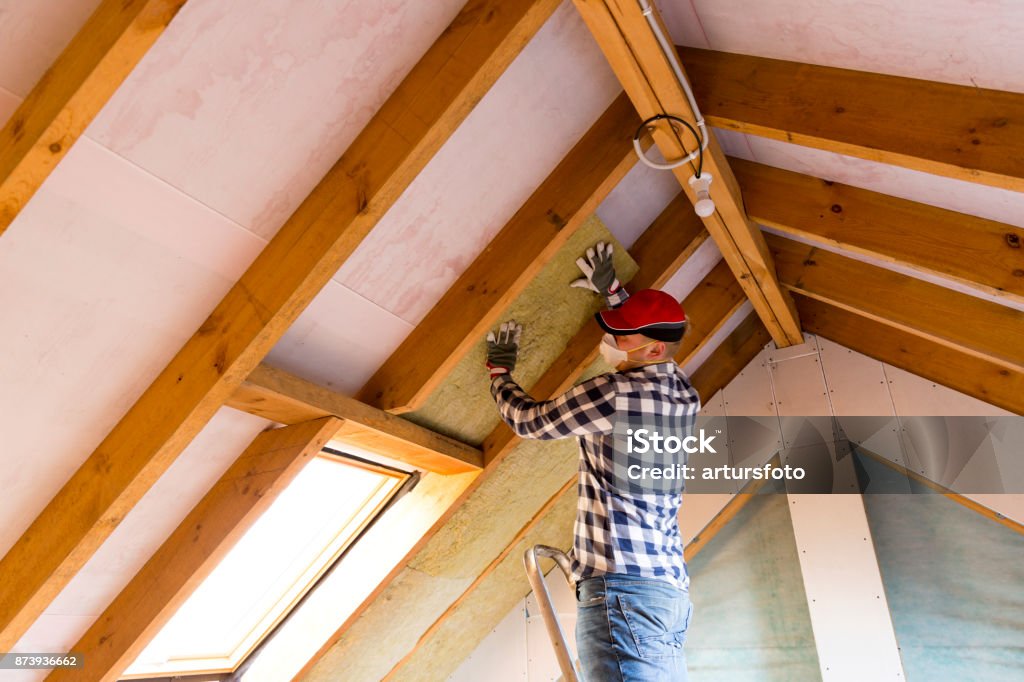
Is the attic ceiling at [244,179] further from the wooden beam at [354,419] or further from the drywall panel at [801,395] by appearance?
the drywall panel at [801,395]

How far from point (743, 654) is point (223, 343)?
3037 mm

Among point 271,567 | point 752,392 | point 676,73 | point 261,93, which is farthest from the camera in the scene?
point 752,392

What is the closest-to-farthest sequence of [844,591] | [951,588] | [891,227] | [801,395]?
1. [891,227]
2. [951,588]
3. [844,591]
4. [801,395]

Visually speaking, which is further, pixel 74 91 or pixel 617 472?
pixel 617 472

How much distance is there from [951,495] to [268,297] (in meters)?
3.16

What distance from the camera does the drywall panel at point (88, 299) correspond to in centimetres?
140

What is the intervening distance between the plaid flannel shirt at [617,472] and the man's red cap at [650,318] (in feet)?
0.33

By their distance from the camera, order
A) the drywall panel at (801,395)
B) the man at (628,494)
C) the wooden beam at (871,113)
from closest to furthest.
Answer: the wooden beam at (871,113) → the man at (628,494) → the drywall panel at (801,395)

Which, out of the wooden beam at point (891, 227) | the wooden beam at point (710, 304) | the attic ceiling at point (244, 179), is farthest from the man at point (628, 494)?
the wooden beam at point (710, 304)

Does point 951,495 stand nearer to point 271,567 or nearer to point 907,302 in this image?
point 907,302

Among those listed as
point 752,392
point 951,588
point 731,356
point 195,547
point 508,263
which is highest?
point 731,356

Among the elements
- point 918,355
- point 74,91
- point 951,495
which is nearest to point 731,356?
point 918,355

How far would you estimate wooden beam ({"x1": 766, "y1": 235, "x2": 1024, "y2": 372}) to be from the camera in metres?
2.42

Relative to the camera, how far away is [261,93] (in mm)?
1497
